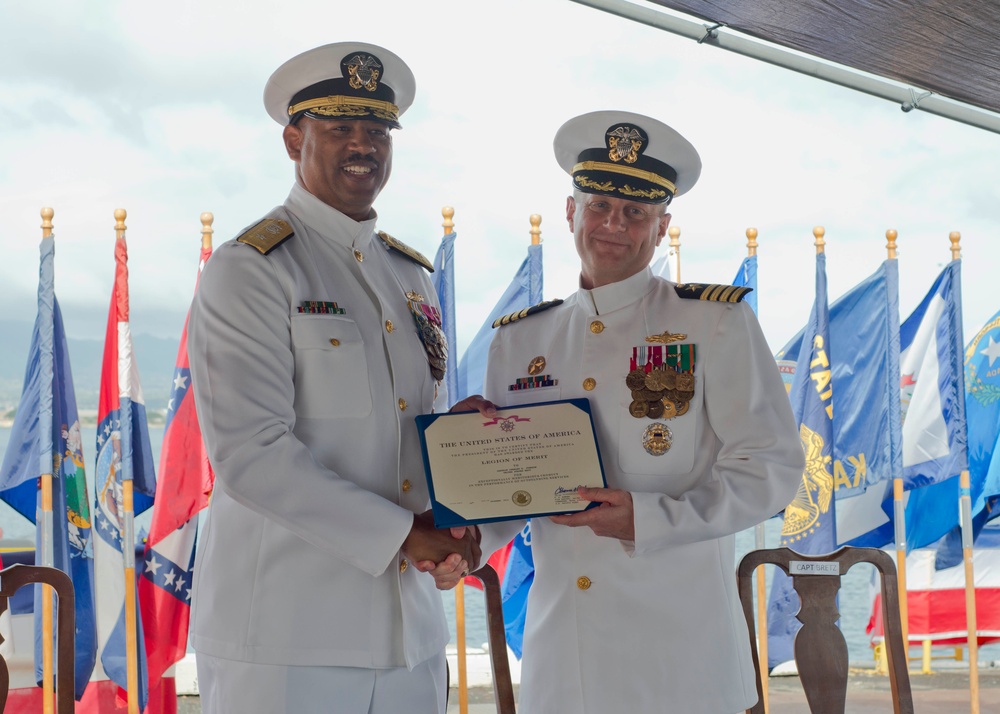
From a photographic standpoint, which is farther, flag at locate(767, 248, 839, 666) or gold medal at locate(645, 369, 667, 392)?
flag at locate(767, 248, 839, 666)

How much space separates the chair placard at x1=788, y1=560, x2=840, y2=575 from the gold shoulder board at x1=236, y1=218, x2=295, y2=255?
1446 mm

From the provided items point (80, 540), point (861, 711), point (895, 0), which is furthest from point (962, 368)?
point (80, 540)

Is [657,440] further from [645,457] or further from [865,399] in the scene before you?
[865,399]

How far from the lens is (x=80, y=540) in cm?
351

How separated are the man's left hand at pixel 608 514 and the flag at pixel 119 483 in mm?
2396

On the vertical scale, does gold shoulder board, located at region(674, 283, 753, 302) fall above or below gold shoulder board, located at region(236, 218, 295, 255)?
below

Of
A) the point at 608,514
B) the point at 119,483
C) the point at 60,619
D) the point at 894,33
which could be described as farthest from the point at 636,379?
the point at 119,483

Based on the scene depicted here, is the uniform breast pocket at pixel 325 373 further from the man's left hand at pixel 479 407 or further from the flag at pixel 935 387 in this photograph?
the flag at pixel 935 387

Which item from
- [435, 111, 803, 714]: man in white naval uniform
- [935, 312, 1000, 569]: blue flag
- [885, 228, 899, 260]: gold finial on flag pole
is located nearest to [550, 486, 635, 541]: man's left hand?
[435, 111, 803, 714]: man in white naval uniform

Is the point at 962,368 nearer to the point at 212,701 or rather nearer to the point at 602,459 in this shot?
the point at 602,459

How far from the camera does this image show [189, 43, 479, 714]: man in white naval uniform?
1.51 m

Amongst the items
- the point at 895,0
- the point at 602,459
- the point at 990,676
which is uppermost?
the point at 895,0

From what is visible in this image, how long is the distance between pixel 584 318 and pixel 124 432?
2.27 metres

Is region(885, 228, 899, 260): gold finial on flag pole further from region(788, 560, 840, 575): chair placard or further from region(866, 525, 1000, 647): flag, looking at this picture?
region(788, 560, 840, 575): chair placard
